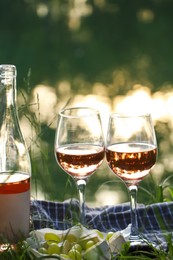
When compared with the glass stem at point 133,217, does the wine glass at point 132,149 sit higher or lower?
higher

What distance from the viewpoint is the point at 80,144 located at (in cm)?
155

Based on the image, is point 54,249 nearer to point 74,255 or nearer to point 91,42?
point 74,255

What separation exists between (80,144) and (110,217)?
9.1 inches

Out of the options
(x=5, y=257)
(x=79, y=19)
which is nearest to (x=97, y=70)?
(x=79, y=19)

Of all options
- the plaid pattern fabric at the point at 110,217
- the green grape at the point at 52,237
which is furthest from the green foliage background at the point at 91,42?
the green grape at the point at 52,237

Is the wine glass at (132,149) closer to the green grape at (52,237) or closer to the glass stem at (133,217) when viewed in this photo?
the glass stem at (133,217)

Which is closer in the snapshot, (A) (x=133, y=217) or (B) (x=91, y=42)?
(A) (x=133, y=217)

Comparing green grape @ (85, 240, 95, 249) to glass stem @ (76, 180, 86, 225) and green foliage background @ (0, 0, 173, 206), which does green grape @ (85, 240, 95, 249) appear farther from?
green foliage background @ (0, 0, 173, 206)

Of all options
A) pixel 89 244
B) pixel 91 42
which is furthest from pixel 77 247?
pixel 91 42

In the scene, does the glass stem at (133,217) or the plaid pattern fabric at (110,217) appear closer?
the glass stem at (133,217)

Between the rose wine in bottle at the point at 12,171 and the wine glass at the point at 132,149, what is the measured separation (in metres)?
0.16

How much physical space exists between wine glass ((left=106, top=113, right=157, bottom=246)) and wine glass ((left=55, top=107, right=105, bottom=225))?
0.03 metres

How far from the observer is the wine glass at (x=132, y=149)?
4.90 ft

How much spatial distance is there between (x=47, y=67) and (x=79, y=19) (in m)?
0.80
